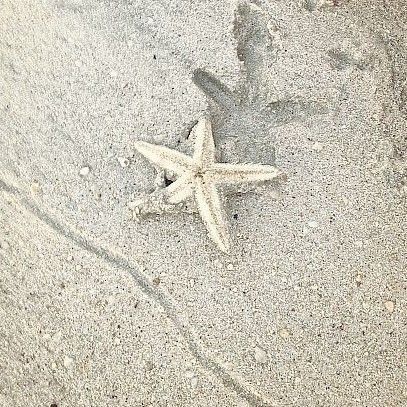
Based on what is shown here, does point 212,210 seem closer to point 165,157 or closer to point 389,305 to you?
point 165,157

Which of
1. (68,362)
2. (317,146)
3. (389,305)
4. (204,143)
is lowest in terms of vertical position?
(389,305)

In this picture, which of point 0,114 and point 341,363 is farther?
point 0,114

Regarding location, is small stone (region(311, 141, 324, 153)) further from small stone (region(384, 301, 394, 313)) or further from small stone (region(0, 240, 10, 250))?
small stone (region(0, 240, 10, 250))

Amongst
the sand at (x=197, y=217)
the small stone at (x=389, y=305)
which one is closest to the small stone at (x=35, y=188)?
the sand at (x=197, y=217)

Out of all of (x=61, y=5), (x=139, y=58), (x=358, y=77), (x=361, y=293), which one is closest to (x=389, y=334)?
(x=361, y=293)

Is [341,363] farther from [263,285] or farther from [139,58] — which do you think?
[139,58]

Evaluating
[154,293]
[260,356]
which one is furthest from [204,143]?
[260,356]
